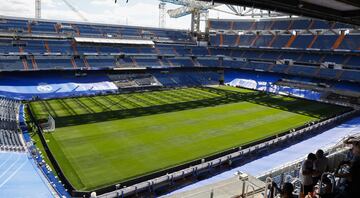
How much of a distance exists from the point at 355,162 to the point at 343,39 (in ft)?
140

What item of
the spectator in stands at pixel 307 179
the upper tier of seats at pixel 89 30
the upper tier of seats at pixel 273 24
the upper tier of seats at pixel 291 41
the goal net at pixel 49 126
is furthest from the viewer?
the upper tier of seats at pixel 273 24

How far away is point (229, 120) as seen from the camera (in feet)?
89.1

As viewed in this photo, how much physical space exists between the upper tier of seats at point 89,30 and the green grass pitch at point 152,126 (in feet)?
51.5

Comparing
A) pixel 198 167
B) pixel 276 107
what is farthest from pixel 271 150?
pixel 276 107

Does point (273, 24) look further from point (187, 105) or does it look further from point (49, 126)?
point (49, 126)

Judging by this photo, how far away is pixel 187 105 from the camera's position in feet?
106

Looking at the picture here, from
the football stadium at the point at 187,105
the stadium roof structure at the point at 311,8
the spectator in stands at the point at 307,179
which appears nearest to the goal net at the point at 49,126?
the football stadium at the point at 187,105

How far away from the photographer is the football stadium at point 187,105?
495 inches

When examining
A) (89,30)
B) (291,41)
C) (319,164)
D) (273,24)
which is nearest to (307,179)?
(319,164)

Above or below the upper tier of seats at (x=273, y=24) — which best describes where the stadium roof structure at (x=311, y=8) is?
below

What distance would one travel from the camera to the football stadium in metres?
12.6

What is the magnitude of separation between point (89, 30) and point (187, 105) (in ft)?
79.6

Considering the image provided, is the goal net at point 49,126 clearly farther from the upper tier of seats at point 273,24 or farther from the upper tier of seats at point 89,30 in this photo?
the upper tier of seats at point 273,24

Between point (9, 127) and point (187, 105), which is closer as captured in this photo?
point (9, 127)
